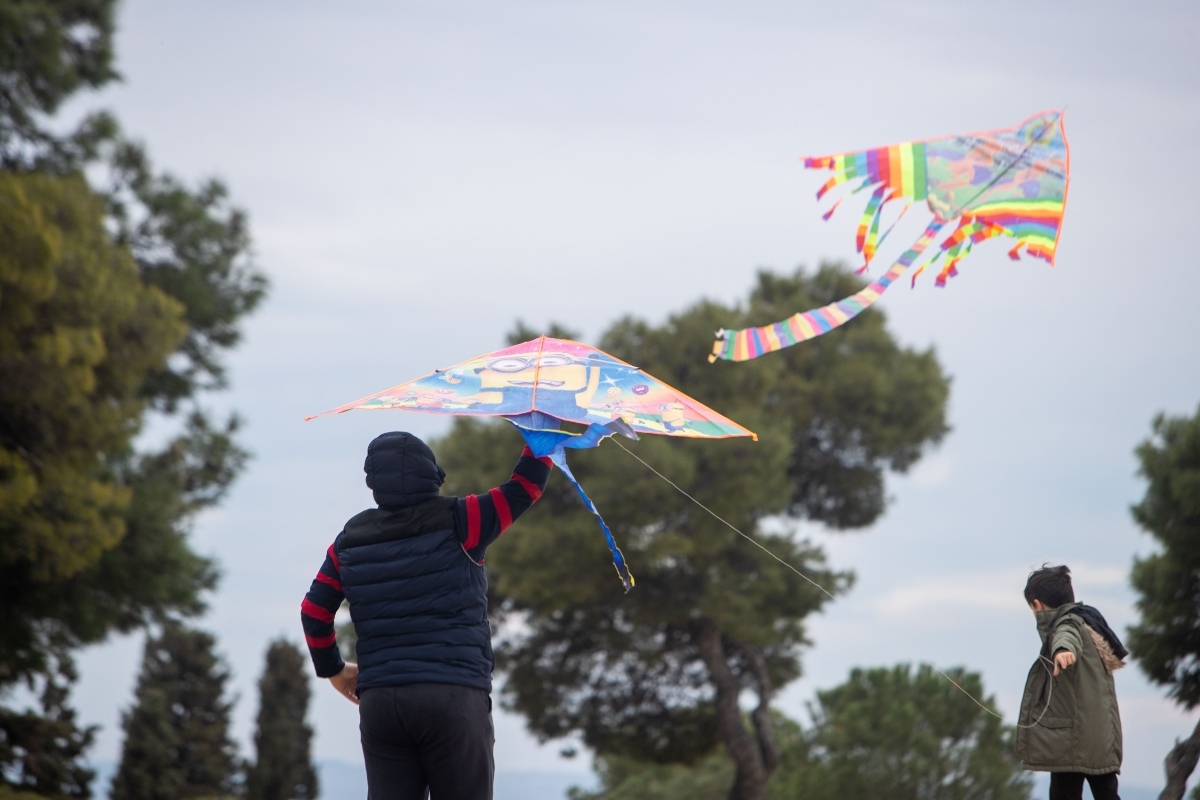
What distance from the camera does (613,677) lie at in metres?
19.0

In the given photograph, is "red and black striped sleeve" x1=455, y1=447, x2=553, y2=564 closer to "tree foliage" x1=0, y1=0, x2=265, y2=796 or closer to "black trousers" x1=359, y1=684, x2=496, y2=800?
"black trousers" x1=359, y1=684, x2=496, y2=800

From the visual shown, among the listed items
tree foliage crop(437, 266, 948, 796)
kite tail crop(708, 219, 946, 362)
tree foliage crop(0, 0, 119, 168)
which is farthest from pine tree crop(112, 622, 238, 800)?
kite tail crop(708, 219, 946, 362)

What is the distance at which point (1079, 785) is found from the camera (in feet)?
11.5

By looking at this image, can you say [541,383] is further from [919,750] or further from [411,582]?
[919,750]

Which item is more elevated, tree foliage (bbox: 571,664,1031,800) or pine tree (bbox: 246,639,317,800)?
pine tree (bbox: 246,639,317,800)

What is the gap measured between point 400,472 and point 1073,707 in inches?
80.8

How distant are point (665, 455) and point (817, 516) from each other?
267 inches

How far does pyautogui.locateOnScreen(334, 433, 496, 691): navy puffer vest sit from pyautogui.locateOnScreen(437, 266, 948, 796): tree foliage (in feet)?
45.6

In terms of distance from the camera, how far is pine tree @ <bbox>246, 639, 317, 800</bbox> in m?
19.5

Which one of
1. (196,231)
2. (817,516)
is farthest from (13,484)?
(817,516)

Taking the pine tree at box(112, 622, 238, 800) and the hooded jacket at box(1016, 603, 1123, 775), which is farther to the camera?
the pine tree at box(112, 622, 238, 800)

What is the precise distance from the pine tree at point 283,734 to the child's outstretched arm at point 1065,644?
17969 mm

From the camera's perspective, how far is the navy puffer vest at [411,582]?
280 cm

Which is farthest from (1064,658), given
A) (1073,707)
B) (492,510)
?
(492,510)
